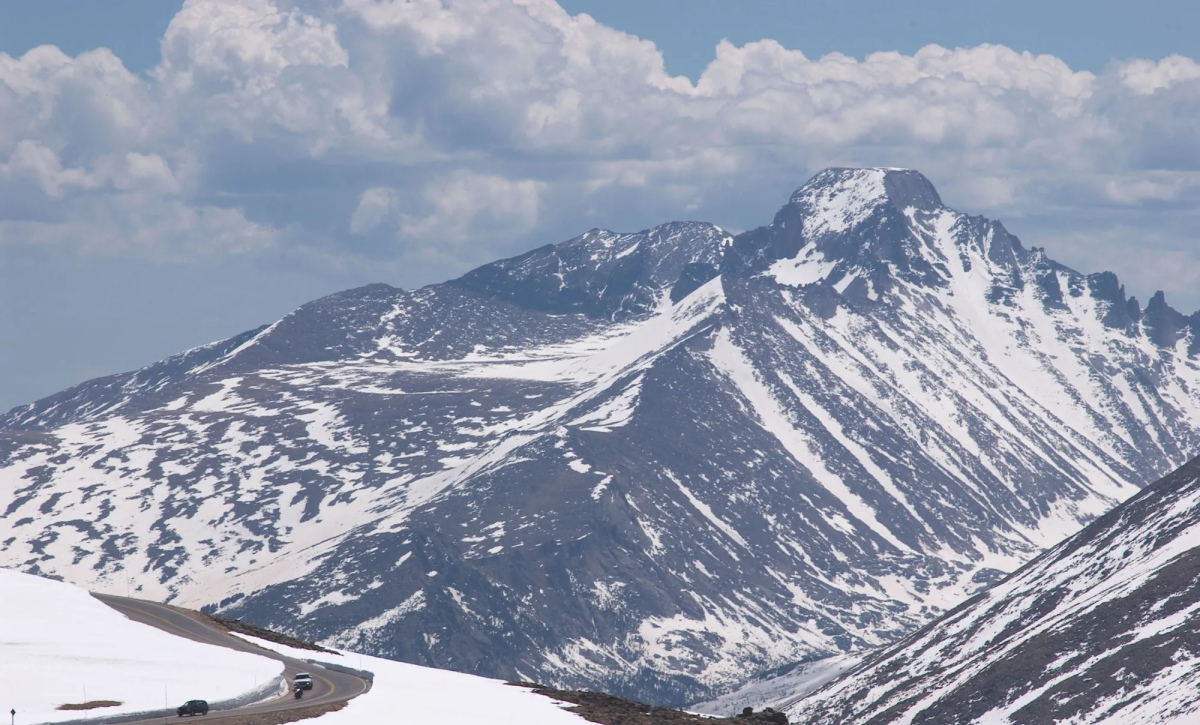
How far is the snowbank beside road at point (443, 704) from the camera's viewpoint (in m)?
109

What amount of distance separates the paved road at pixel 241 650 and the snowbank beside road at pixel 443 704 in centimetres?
211

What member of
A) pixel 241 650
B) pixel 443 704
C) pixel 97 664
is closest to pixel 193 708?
pixel 443 704

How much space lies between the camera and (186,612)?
168m

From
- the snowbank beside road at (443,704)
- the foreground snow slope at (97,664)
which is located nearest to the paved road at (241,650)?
the foreground snow slope at (97,664)

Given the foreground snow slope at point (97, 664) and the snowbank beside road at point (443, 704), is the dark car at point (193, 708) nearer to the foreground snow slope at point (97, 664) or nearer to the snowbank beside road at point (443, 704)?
the foreground snow slope at point (97, 664)

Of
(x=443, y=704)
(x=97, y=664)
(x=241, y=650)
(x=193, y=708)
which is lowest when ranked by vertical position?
(x=443, y=704)

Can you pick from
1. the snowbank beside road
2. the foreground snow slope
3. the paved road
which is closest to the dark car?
the paved road

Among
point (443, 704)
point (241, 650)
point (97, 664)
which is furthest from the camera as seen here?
point (241, 650)

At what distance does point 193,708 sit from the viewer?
106625mm

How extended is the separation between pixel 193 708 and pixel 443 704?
17893 millimetres

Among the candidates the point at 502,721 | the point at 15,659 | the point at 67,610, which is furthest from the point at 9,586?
the point at 502,721

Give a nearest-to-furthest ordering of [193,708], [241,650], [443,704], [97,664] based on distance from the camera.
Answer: [193,708] → [443,704] → [97,664] → [241,650]

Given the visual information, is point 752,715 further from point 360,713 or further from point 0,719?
point 0,719

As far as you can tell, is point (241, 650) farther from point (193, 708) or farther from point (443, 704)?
point (193, 708)
